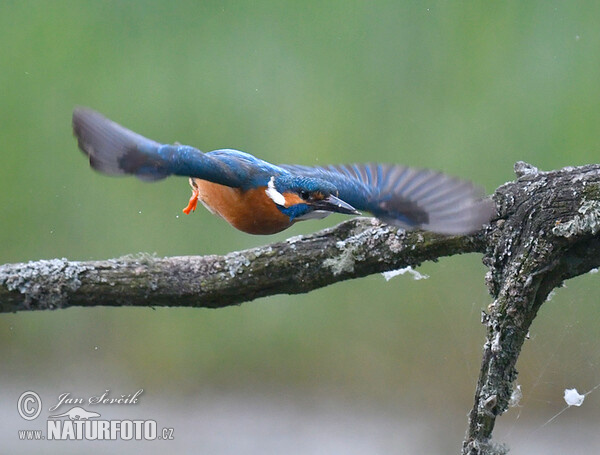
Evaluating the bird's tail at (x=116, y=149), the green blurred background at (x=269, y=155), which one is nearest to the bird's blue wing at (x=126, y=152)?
the bird's tail at (x=116, y=149)

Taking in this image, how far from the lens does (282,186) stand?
2.00 metres

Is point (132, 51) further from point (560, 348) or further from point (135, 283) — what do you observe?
point (560, 348)

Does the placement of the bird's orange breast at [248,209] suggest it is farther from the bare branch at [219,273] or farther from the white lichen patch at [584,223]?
the white lichen patch at [584,223]

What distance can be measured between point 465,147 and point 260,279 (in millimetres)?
1601

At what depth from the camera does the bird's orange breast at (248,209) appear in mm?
2018

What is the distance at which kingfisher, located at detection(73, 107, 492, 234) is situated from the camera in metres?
1.67

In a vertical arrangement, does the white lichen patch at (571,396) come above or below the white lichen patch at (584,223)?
above

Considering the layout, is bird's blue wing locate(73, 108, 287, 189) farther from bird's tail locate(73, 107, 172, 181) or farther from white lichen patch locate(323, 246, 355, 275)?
white lichen patch locate(323, 246, 355, 275)

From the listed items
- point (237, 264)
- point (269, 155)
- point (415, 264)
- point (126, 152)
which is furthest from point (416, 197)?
point (269, 155)

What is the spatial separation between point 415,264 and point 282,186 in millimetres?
442

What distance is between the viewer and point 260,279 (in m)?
1.77

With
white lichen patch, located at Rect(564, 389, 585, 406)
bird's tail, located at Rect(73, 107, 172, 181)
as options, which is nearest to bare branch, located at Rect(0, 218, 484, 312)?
bird's tail, located at Rect(73, 107, 172, 181)

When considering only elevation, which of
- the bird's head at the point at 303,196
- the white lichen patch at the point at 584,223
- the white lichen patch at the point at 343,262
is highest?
the bird's head at the point at 303,196

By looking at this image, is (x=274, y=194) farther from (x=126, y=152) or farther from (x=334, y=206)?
(x=126, y=152)
